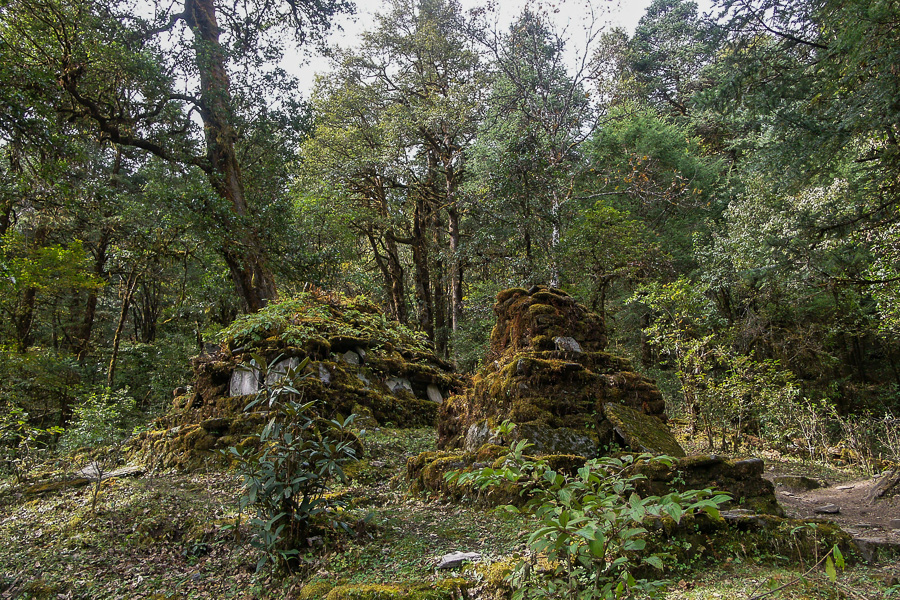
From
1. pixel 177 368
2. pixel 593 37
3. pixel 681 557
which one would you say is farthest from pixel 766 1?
pixel 177 368

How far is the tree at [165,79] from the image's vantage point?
7.54 metres

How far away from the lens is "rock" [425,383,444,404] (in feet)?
31.5

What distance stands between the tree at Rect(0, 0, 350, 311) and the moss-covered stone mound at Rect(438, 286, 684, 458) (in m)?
5.56

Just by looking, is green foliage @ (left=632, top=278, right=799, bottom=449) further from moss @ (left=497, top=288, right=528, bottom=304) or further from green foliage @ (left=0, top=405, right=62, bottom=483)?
green foliage @ (left=0, top=405, right=62, bottom=483)

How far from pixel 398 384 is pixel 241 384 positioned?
2730 mm

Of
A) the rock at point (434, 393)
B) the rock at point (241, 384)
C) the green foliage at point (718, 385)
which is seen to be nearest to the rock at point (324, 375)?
the rock at point (241, 384)

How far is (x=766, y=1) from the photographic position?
6.96m

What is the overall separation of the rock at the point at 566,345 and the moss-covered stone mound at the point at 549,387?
0.01m

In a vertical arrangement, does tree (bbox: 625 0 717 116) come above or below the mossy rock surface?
above

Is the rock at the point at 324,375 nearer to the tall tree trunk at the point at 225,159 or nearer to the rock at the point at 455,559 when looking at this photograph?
the tall tree trunk at the point at 225,159

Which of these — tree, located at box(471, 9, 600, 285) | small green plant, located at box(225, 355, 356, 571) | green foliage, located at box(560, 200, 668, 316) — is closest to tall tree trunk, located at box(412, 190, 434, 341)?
tree, located at box(471, 9, 600, 285)

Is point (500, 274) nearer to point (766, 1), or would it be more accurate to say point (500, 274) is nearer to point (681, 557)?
point (766, 1)

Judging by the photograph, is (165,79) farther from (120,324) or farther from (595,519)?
(595,519)

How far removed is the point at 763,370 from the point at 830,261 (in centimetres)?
387
